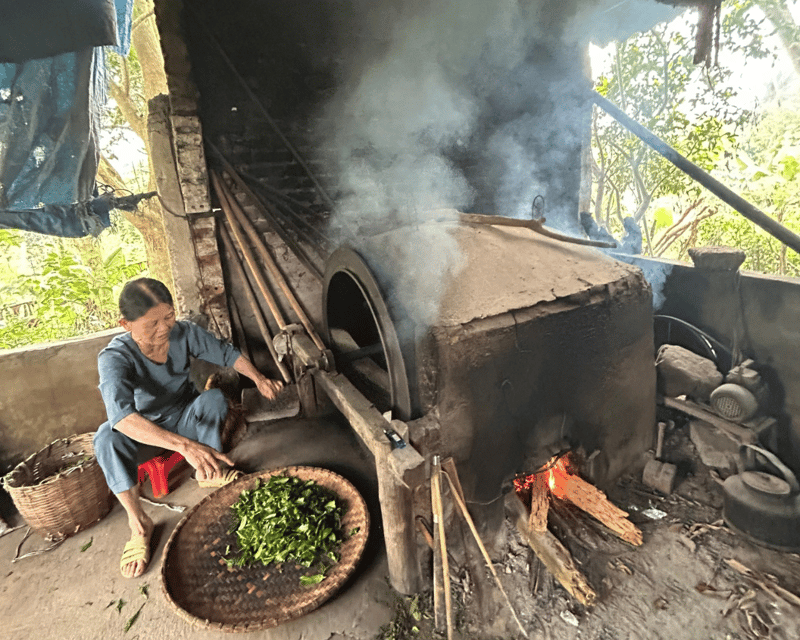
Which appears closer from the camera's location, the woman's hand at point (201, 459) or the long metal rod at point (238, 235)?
the woman's hand at point (201, 459)

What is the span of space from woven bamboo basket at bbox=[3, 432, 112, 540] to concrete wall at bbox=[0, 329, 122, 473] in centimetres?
→ 42

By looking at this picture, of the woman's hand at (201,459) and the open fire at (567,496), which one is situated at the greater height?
the woman's hand at (201,459)

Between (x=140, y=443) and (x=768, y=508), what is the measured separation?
4.32 meters

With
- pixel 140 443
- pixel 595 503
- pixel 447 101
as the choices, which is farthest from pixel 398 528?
pixel 447 101

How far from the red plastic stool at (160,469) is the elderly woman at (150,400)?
0.07 metres

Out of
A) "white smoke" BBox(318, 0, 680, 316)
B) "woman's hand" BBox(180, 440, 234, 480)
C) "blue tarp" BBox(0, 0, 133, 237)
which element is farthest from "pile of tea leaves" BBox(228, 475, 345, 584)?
"white smoke" BBox(318, 0, 680, 316)

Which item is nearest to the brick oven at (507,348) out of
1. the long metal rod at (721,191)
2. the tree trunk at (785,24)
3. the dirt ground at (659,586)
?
the dirt ground at (659,586)

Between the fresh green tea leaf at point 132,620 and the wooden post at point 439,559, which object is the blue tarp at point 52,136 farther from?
the wooden post at point 439,559

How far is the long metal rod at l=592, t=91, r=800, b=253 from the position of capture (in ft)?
10.2

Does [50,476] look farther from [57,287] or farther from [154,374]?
[57,287]

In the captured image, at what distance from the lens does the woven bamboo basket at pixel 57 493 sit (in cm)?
286

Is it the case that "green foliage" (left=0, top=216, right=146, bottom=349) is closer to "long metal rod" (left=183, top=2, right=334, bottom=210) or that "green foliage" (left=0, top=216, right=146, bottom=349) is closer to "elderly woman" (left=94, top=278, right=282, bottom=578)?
"long metal rod" (left=183, top=2, right=334, bottom=210)

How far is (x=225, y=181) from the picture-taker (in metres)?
4.46

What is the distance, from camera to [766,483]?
272cm
